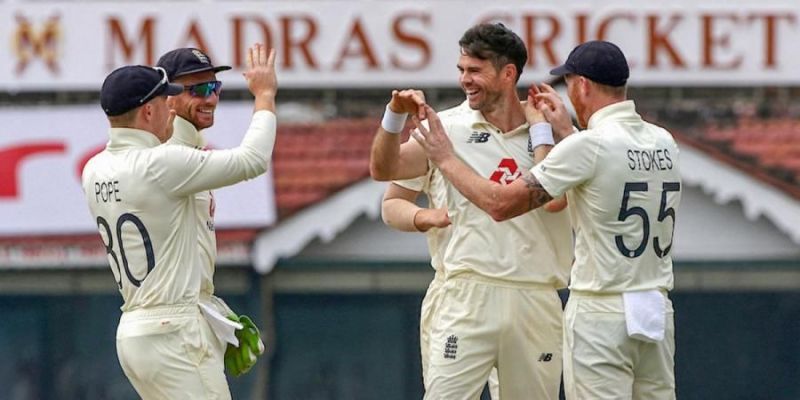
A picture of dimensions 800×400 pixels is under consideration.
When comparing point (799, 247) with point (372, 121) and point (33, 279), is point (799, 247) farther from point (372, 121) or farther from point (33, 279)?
point (33, 279)

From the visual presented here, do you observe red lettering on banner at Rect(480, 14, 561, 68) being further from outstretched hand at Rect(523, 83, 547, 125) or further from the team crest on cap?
the team crest on cap

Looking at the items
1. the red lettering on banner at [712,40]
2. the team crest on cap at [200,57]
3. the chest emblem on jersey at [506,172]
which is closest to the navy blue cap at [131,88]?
the team crest on cap at [200,57]

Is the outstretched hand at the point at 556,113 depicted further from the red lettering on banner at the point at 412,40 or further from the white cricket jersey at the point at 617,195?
the red lettering on banner at the point at 412,40

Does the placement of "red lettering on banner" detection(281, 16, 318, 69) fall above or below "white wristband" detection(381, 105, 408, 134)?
above

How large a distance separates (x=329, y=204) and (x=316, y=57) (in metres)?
1.13

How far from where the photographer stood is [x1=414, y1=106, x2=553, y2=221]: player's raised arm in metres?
7.28

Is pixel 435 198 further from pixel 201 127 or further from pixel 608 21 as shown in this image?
pixel 608 21

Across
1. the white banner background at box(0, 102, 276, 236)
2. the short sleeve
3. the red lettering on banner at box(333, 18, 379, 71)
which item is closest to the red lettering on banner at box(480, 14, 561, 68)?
the red lettering on banner at box(333, 18, 379, 71)

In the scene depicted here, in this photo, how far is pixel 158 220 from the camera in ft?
23.1

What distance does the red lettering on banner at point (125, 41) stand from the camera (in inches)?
535

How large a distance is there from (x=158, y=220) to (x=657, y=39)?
7373 millimetres

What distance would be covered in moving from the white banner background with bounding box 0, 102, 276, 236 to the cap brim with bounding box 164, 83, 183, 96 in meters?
6.32

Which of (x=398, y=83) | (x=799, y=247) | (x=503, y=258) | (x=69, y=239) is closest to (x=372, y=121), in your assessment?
(x=398, y=83)

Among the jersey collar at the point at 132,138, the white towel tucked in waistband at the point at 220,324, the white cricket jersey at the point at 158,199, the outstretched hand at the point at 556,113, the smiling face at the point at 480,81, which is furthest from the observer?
the smiling face at the point at 480,81
